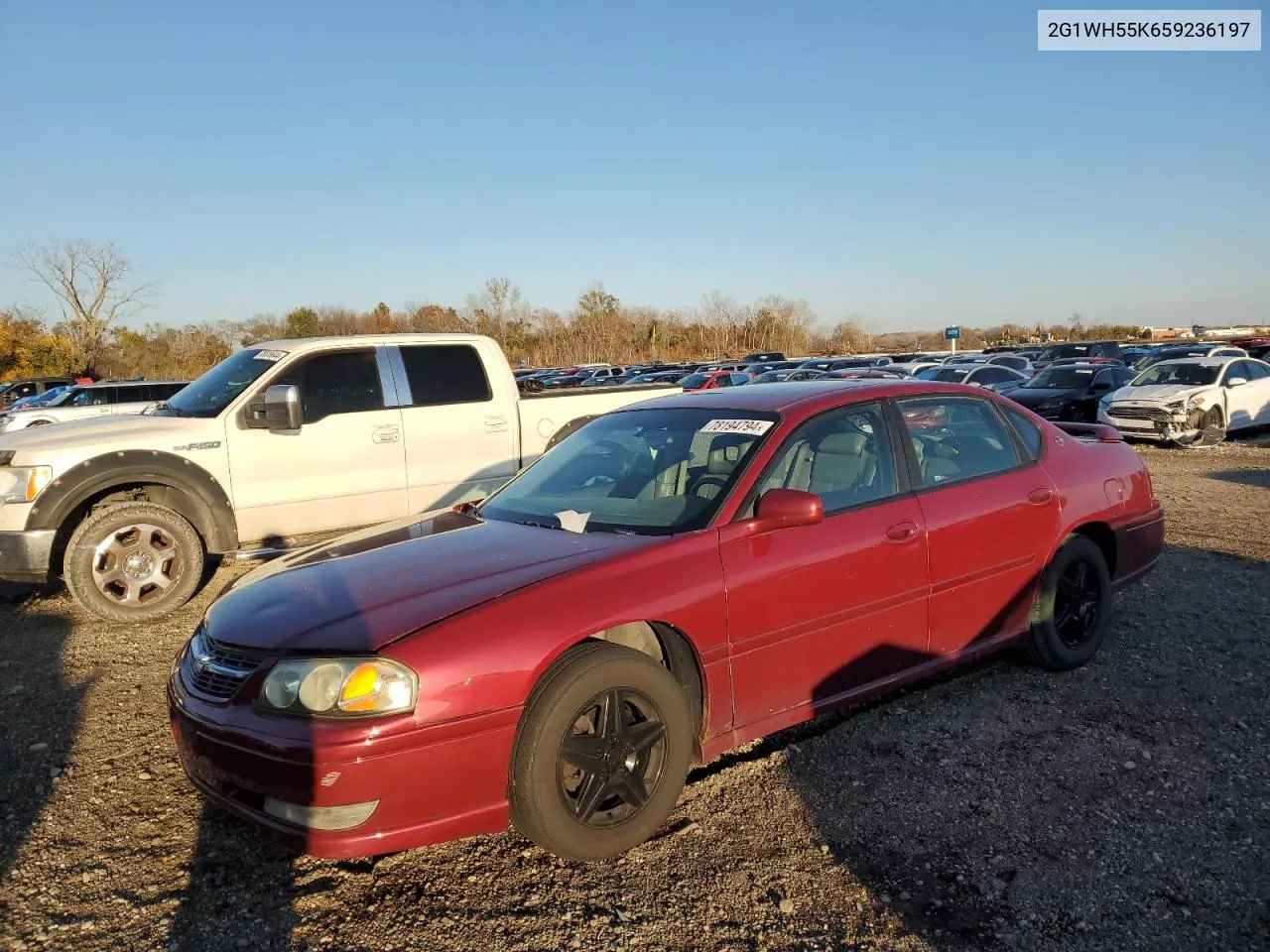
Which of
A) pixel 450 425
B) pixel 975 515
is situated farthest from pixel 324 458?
pixel 975 515

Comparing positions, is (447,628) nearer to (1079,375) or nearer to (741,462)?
(741,462)

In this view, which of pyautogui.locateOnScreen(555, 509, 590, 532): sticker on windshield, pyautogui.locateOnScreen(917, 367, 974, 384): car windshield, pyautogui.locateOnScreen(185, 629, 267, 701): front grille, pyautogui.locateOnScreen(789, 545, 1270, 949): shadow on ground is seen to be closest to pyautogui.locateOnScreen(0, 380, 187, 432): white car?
pyautogui.locateOnScreen(185, 629, 267, 701): front grille

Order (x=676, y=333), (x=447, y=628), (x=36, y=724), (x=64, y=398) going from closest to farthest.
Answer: (x=447, y=628) → (x=36, y=724) → (x=64, y=398) → (x=676, y=333)

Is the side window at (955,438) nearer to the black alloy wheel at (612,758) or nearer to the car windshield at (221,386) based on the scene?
the black alloy wheel at (612,758)

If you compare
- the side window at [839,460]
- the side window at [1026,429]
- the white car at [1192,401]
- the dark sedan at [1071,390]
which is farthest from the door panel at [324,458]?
the dark sedan at [1071,390]

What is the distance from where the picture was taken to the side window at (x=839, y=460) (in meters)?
3.83

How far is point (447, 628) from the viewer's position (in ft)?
9.26

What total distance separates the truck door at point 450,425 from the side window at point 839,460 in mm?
3815

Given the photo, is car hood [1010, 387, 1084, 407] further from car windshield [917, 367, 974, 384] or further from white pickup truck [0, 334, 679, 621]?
Result: white pickup truck [0, 334, 679, 621]

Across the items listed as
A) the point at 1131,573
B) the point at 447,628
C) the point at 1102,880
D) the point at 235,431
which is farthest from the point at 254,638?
the point at 1131,573

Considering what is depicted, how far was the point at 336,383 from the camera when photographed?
23.5 ft

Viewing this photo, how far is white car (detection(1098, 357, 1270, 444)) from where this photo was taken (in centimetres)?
1581

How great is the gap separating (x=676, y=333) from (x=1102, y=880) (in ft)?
230

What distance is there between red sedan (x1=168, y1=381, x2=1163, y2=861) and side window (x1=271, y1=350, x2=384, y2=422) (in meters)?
3.06
